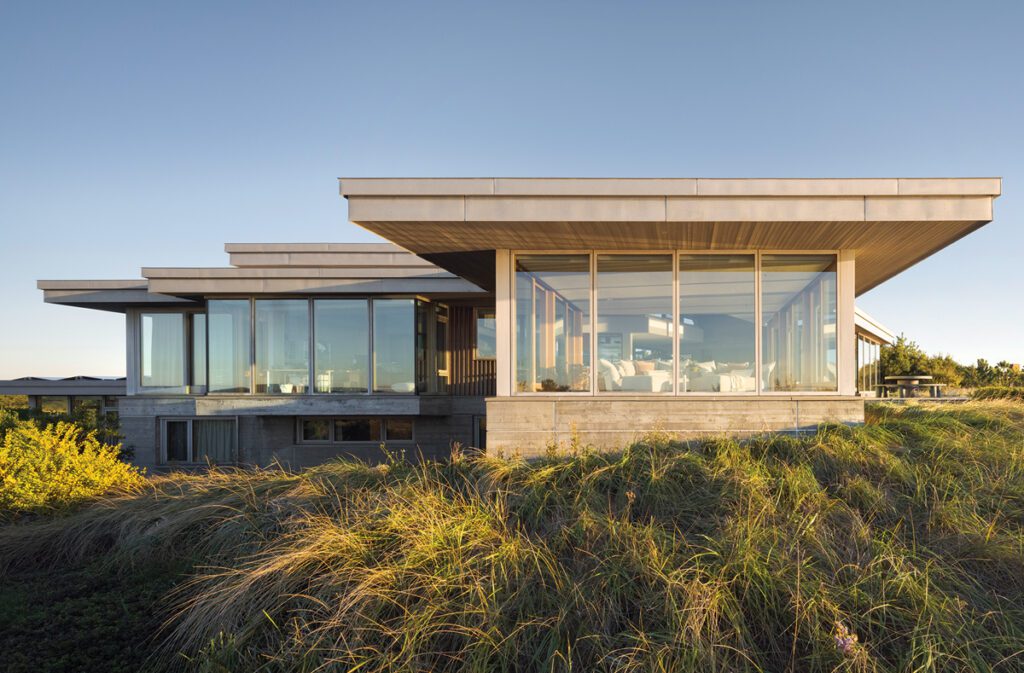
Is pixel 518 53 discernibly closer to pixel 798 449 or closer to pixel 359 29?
pixel 359 29

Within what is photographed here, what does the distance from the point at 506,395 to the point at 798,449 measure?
148 inches

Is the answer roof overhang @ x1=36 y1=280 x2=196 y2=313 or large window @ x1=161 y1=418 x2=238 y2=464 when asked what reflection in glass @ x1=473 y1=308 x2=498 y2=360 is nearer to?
large window @ x1=161 y1=418 x2=238 y2=464

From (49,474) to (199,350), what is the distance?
8.40 meters

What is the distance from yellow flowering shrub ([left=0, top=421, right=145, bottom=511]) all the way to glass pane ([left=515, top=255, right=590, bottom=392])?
5.28 meters

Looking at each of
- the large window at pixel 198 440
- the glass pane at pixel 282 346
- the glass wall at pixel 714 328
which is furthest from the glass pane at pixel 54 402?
the glass wall at pixel 714 328

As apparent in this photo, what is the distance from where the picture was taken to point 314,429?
47.9 feet

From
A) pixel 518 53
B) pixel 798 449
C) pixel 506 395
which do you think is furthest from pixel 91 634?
pixel 518 53

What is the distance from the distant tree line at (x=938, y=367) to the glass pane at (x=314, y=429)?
76.8 feet

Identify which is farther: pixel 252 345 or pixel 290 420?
pixel 290 420

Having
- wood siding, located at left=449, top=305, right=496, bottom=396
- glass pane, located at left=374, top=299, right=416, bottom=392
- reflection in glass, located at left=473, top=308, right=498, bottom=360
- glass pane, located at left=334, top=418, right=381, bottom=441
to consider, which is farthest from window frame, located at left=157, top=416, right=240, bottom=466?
reflection in glass, located at left=473, top=308, right=498, bottom=360

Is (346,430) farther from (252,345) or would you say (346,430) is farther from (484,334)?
(484,334)

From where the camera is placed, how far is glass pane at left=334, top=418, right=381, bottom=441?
14.6 metres

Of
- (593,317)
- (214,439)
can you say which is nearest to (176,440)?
(214,439)

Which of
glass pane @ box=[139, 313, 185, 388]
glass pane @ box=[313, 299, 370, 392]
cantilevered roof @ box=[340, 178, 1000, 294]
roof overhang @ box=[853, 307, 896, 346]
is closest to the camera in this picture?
cantilevered roof @ box=[340, 178, 1000, 294]
